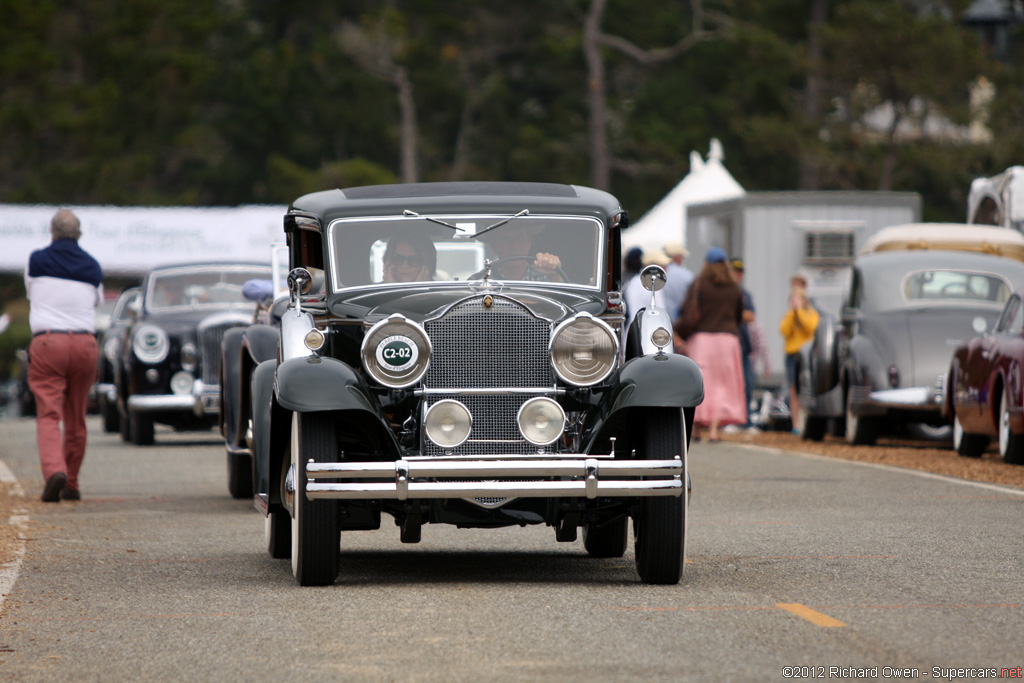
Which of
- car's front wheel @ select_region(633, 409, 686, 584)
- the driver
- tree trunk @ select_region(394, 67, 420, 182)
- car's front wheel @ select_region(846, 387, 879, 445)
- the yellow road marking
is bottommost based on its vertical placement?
car's front wheel @ select_region(846, 387, 879, 445)

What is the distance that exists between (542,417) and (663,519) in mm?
688

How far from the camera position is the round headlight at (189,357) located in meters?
19.3

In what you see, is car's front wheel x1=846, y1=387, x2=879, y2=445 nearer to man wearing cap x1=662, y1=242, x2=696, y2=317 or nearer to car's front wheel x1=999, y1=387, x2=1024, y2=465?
man wearing cap x1=662, y1=242, x2=696, y2=317

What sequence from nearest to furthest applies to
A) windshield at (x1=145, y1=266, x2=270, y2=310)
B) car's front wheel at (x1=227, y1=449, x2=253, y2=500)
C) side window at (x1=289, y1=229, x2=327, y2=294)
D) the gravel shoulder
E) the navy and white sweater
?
side window at (x1=289, y1=229, x2=327, y2=294)
the navy and white sweater
car's front wheel at (x1=227, y1=449, x2=253, y2=500)
the gravel shoulder
windshield at (x1=145, y1=266, x2=270, y2=310)

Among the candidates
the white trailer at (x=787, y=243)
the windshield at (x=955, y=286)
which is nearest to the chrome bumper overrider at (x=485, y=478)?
the windshield at (x=955, y=286)

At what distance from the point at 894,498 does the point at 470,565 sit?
4.24m

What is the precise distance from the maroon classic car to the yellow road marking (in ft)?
24.8

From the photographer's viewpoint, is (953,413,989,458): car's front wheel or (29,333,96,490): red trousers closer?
(29,333,96,490): red trousers

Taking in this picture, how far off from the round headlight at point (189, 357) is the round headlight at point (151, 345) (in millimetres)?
171

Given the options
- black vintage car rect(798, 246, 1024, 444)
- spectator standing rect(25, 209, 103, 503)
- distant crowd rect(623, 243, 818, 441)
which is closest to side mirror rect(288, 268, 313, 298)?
spectator standing rect(25, 209, 103, 503)

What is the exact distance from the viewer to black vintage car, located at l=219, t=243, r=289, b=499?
10.8 meters

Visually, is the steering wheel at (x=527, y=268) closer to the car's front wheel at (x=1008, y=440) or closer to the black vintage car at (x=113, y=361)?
the car's front wheel at (x=1008, y=440)

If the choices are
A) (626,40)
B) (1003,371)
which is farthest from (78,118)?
(1003,371)

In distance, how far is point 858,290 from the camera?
744 inches
